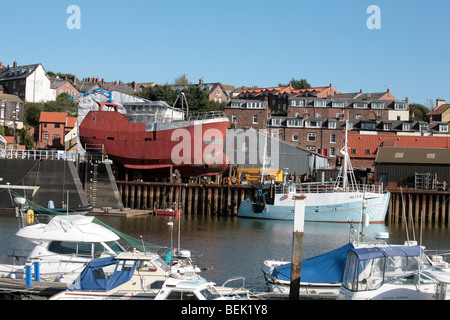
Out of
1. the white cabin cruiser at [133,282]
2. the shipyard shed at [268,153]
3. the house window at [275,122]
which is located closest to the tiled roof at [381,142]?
the shipyard shed at [268,153]

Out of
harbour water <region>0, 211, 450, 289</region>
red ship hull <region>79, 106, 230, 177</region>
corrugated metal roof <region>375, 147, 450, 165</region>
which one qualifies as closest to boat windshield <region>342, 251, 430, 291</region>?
harbour water <region>0, 211, 450, 289</region>

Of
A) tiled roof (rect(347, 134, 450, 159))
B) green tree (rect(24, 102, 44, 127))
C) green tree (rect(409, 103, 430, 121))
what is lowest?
tiled roof (rect(347, 134, 450, 159))

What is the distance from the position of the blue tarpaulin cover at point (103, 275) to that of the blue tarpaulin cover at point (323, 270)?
508cm

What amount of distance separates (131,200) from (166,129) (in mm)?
6294

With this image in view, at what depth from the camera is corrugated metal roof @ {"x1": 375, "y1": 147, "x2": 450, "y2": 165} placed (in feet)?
149

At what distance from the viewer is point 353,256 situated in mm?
14414

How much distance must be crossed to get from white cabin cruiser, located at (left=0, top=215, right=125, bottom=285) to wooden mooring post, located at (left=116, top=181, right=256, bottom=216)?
23490 mm

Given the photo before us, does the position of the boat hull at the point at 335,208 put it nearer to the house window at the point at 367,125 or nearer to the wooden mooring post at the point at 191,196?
the wooden mooring post at the point at 191,196

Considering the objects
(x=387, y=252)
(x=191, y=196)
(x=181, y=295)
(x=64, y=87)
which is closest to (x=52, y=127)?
(x=64, y=87)

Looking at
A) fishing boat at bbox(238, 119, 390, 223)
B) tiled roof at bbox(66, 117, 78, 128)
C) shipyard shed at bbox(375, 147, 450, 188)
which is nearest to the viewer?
fishing boat at bbox(238, 119, 390, 223)

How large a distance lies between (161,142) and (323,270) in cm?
2848

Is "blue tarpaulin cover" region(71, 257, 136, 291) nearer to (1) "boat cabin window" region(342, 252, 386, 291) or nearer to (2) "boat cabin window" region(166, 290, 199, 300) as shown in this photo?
(2) "boat cabin window" region(166, 290, 199, 300)
